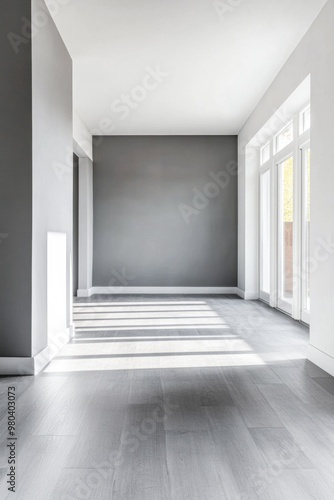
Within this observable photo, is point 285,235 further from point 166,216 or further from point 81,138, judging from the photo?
point 81,138

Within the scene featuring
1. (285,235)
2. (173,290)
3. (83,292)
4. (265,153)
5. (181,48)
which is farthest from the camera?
(173,290)

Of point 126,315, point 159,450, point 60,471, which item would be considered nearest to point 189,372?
point 159,450

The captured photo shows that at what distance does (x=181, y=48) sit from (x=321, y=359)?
3.18m

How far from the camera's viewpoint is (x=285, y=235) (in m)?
5.98

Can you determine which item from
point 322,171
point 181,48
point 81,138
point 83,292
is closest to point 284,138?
point 181,48

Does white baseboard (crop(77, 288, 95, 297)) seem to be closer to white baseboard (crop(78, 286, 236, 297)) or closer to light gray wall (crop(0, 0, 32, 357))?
white baseboard (crop(78, 286, 236, 297))

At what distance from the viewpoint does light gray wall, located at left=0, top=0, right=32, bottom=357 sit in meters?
3.19

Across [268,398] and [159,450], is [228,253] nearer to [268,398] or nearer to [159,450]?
[268,398]

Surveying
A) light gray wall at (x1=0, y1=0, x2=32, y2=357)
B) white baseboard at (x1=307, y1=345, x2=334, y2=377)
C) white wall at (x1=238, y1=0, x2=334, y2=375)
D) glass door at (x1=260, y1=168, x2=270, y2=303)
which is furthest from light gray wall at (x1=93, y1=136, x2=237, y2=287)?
light gray wall at (x1=0, y1=0, x2=32, y2=357)

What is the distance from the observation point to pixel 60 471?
1.84 meters

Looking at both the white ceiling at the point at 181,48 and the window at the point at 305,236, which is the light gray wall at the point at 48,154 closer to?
the white ceiling at the point at 181,48

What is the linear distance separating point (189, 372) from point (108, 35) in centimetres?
308

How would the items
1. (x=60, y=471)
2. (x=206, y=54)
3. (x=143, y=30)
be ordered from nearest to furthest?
(x=60, y=471)
(x=143, y=30)
(x=206, y=54)

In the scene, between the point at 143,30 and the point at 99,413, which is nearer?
the point at 99,413
